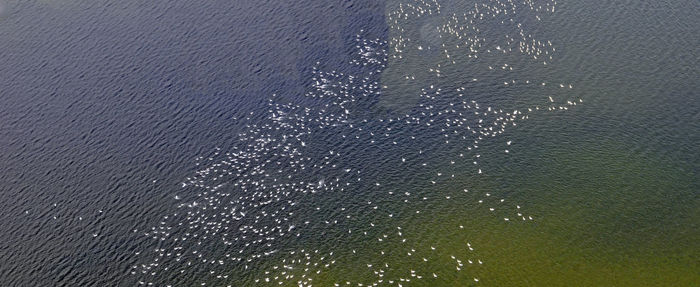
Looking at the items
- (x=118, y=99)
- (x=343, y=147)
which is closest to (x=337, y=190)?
(x=343, y=147)

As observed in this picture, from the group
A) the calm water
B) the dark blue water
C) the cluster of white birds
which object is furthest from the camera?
the dark blue water

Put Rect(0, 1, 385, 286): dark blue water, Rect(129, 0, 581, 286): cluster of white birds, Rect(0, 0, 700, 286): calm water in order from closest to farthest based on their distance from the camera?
Rect(129, 0, 581, 286): cluster of white birds, Rect(0, 0, 700, 286): calm water, Rect(0, 1, 385, 286): dark blue water

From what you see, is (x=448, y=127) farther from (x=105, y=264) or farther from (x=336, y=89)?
(x=105, y=264)

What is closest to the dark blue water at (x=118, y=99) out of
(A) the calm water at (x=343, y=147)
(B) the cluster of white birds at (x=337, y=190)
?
(A) the calm water at (x=343, y=147)

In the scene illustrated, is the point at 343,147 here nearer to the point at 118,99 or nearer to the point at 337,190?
the point at 337,190

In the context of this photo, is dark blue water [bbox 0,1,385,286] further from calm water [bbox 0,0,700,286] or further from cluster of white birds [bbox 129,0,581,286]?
cluster of white birds [bbox 129,0,581,286]

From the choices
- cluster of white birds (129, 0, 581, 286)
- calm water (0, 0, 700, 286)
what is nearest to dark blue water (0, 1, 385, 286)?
calm water (0, 0, 700, 286)

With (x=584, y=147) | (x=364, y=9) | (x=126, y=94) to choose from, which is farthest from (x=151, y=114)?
(x=584, y=147)

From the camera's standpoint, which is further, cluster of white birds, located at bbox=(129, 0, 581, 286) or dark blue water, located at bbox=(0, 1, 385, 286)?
dark blue water, located at bbox=(0, 1, 385, 286)
